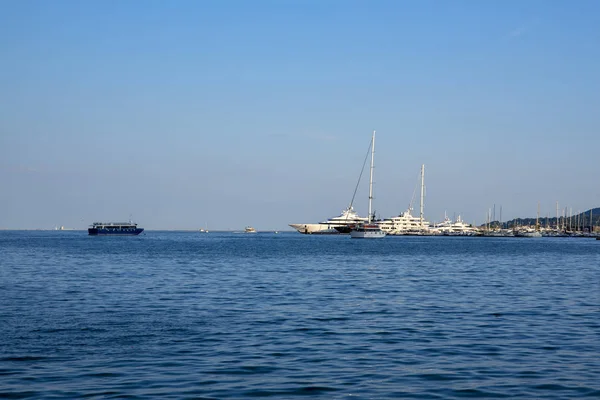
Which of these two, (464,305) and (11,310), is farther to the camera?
(464,305)

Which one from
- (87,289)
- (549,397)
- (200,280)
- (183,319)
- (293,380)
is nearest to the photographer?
(549,397)

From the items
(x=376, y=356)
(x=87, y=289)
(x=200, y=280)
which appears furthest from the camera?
(x=200, y=280)

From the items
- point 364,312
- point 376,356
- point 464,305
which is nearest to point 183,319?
point 364,312

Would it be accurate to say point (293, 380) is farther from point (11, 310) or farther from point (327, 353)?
point (11, 310)

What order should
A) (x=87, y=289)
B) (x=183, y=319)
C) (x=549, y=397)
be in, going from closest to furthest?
(x=549, y=397) < (x=183, y=319) < (x=87, y=289)

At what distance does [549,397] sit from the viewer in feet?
51.2

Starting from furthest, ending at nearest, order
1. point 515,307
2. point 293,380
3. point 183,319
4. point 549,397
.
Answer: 1. point 515,307
2. point 183,319
3. point 293,380
4. point 549,397

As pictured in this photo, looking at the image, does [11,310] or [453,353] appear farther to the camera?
[11,310]

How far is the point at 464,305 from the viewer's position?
33375 millimetres

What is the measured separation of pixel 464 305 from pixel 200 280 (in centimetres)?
2148

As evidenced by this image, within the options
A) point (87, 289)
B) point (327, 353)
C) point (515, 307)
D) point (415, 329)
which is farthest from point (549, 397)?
point (87, 289)

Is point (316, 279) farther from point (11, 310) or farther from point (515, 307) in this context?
point (11, 310)

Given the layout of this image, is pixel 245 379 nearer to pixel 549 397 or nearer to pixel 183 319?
pixel 549 397

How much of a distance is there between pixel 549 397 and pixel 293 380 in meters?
5.92
